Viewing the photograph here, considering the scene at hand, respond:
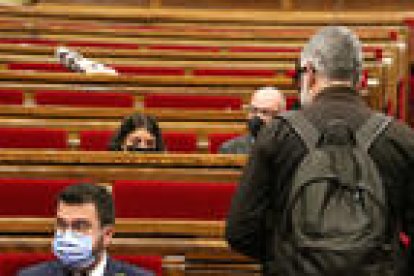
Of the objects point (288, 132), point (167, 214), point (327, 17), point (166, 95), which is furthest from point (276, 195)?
point (327, 17)

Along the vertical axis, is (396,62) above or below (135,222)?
above

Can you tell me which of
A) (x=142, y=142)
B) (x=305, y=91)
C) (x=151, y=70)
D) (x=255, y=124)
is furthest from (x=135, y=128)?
(x=151, y=70)

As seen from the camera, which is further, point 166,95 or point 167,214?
point 166,95

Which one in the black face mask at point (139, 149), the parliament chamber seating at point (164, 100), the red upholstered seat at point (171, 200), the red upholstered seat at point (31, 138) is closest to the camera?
the parliament chamber seating at point (164, 100)

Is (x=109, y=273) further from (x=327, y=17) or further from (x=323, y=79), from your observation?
(x=327, y=17)

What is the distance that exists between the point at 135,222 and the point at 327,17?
4.27 feet

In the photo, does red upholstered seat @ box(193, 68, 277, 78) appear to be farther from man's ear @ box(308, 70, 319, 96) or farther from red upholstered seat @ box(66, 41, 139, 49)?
man's ear @ box(308, 70, 319, 96)

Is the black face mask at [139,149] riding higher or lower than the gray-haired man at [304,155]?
lower

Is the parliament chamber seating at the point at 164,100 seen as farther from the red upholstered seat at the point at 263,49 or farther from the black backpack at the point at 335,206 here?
the black backpack at the point at 335,206

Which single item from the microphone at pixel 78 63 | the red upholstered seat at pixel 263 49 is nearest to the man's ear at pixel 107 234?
the microphone at pixel 78 63

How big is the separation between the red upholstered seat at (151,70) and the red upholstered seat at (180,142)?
37cm

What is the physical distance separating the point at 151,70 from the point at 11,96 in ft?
0.95

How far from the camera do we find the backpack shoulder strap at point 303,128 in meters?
0.39

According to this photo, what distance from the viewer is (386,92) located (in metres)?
1.15
